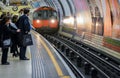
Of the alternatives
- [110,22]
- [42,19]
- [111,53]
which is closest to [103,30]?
[110,22]

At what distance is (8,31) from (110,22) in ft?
31.0

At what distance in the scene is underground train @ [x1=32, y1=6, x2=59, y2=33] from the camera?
33.4m

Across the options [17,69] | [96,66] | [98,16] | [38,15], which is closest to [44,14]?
[38,15]

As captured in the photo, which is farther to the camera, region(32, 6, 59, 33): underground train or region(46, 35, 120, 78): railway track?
region(32, 6, 59, 33): underground train

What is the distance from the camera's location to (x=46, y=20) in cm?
3353

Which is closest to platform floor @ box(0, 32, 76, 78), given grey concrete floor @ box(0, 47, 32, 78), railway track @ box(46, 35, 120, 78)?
grey concrete floor @ box(0, 47, 32, 78)

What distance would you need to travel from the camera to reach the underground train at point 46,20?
33375mm

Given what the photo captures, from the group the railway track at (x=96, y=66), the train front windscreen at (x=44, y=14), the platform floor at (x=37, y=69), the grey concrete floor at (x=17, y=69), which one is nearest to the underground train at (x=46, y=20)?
the train front windscreen at (x=44, y=14)

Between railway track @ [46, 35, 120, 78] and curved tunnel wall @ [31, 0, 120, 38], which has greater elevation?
curved tunnel wall @ [31, 0, 120, 38]

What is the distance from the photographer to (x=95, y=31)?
23.7m

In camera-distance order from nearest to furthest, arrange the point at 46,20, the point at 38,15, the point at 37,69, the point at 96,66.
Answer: the point at 37,69, the point at 96,66, the point at 46,20, the point at 38,15

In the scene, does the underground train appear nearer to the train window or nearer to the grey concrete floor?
the train window

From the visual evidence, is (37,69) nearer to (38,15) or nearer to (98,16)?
(98,16)

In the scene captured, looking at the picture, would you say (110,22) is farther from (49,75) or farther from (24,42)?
(49,75)
